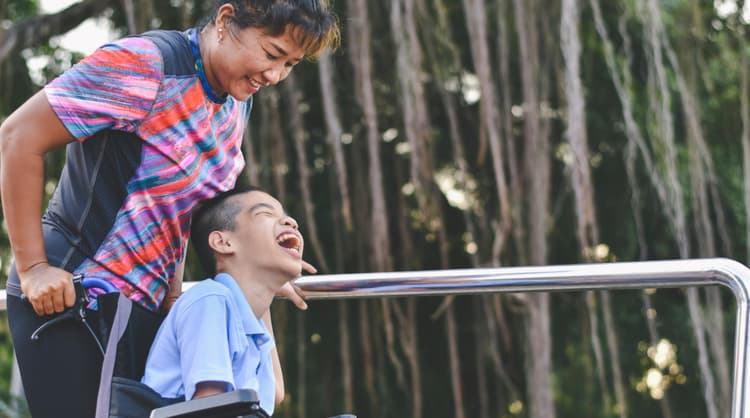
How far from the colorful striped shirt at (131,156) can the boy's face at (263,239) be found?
11cm

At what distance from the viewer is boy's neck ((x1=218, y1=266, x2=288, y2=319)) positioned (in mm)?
1299

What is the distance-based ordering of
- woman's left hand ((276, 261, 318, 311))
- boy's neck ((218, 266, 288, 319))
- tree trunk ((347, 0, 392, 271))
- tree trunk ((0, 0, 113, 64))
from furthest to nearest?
1. tree trunk ((0, 0, 113, 64))
2. tree trunk ((347, 0, 392, 271))
3. woman's left hand ((276, 261, 318, 311))
4. boy's neck ((218, 266, 288, 319))

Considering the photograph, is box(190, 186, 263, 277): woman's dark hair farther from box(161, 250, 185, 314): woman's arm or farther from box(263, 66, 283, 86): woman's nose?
box(263, 66, 283, 86): woman's nose

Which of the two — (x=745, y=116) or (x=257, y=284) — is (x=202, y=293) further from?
(x=745, y=116)

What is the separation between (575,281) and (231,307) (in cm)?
46

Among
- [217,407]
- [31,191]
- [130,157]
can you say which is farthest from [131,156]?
[217,407]

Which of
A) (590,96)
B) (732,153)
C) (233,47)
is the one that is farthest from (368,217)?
(233,47)

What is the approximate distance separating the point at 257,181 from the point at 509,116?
0.76 metres

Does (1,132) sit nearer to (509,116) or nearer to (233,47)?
(233,47)

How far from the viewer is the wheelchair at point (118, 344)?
1091 millimetres

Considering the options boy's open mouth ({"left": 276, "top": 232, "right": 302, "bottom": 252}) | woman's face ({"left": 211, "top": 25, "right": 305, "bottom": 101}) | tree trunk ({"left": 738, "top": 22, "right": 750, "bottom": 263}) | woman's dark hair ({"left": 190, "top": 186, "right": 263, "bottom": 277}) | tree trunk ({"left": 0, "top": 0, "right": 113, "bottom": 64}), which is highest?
tree trunk ({"left": 0, "top": 0, "right": 113, "bottom": 64})

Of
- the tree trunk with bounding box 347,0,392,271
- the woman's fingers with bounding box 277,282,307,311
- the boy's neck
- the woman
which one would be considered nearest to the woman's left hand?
the woman's fingers with bounding box 277,282,307,311

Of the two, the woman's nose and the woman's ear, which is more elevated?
the woman's ear

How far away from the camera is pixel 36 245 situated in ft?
3.68
